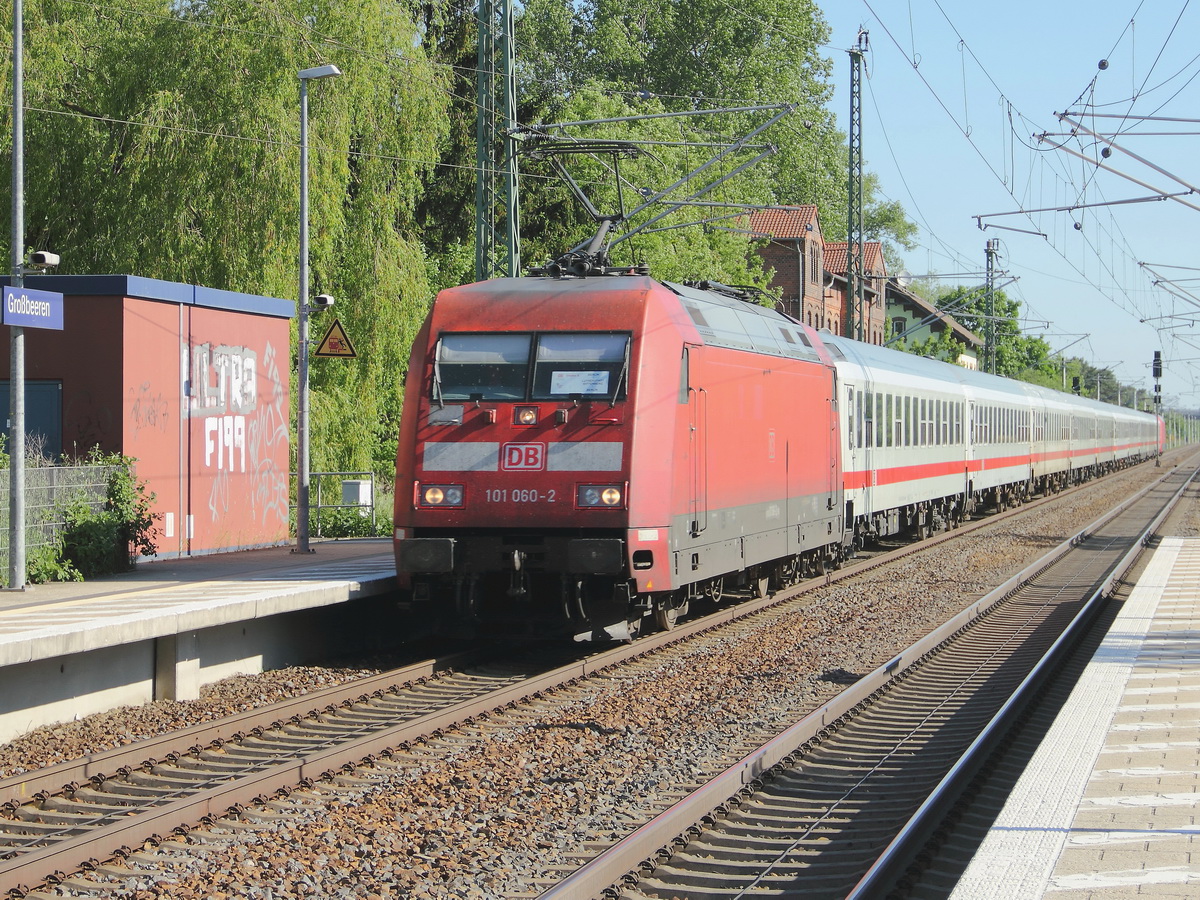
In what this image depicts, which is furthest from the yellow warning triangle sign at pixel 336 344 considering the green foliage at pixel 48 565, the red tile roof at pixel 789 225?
the red tile roof at pixel 789 225

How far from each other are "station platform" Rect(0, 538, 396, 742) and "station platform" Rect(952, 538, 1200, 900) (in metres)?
6.24

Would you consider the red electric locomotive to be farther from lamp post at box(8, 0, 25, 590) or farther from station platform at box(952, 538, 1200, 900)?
station platform at box(952, 538, 1200, 900)

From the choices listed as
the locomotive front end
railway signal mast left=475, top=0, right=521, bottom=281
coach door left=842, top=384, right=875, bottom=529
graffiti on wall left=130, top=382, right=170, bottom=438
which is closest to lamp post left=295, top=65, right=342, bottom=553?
graffiti on wall left=130, top=382, right=170, bottom=438

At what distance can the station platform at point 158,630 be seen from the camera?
980 cm

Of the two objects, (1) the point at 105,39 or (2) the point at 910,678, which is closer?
(2) the point at 910,678

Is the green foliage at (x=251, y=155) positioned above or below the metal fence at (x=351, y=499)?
above

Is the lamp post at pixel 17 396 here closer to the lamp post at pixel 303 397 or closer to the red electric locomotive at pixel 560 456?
the red electric locomotive at pixel 560 456

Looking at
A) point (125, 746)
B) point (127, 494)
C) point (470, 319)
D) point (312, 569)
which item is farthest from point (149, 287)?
point (125, 746)

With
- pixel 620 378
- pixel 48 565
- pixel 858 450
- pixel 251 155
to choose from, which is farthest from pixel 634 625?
pixel 251 155

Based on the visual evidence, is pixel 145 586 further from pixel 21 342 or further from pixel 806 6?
pixel 806 6

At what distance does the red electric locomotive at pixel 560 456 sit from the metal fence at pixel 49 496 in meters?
3.66

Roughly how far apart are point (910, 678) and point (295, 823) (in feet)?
21.0

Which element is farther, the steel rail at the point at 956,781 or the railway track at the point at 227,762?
the railway track at the point at 227,762

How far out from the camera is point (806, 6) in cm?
6869
